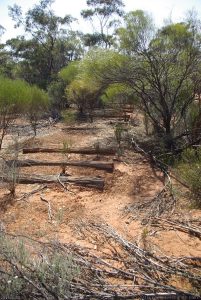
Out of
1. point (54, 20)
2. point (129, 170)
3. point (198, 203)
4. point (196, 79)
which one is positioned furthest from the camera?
point (54, 20)

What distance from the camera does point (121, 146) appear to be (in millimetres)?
11312

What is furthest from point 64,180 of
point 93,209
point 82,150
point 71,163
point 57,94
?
point 57,94

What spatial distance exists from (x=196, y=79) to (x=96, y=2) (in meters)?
22.7

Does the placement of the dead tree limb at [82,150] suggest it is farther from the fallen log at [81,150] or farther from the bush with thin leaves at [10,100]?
the bush with thin leaves at [10,100]

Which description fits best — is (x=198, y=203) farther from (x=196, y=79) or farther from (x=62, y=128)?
(x=62, y=128)

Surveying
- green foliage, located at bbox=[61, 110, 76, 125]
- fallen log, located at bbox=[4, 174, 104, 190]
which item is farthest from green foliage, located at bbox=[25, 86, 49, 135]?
fallen log, located at bbox=[4, 174, 104, 190]

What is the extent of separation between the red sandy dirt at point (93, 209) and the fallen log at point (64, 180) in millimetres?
161

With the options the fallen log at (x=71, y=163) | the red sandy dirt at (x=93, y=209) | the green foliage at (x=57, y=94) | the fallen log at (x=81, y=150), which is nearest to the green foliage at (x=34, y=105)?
the fallen log at (x=81, y=150)

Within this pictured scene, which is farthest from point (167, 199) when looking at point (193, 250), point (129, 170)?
point (129, 170)

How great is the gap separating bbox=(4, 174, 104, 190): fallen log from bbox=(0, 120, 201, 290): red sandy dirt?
0.16 metres

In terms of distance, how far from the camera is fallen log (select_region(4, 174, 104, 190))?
779 centimetres

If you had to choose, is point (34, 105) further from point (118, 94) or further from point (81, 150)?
point (81, 150)

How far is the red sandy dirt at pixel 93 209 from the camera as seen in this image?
531 centimetres

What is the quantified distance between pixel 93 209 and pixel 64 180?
1.51m
